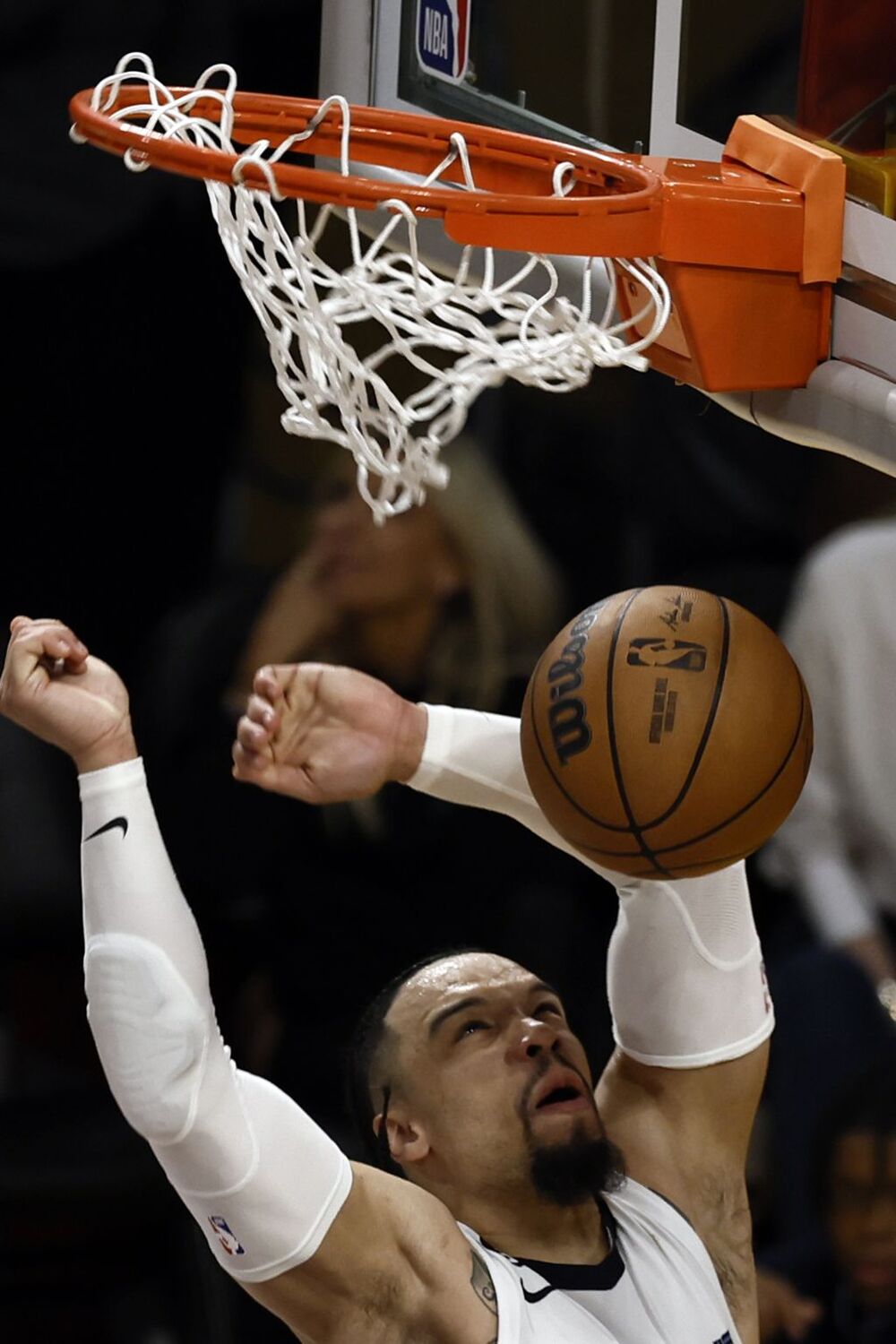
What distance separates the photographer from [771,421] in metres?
1.61

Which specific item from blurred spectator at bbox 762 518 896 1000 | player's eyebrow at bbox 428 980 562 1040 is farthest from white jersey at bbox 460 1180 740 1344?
blurred spectator at bbox 762 518 896 1000

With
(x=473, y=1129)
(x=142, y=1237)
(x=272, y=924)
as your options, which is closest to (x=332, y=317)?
(x=473, y=1129)

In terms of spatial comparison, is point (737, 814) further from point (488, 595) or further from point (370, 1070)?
point (488, 595)

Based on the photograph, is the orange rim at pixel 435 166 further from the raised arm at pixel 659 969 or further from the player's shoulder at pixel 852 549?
the player's shoulder at pixel 852 549

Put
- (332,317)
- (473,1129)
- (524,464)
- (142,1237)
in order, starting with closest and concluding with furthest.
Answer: (332,317) < (473,1129) < (142,1237) < (524,464)

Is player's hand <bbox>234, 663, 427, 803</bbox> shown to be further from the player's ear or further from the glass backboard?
the glass backboard

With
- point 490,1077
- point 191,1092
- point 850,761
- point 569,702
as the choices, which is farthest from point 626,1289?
point 850,761

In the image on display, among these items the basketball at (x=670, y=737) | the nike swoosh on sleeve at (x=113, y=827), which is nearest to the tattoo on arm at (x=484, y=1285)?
the basketball at (x=670, y=737)

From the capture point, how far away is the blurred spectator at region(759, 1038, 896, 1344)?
247cm

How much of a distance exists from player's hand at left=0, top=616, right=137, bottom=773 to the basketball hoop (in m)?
0.33

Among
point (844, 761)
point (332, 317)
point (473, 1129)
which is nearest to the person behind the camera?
point (332, 317)

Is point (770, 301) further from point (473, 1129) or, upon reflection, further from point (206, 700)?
point (206, 700)

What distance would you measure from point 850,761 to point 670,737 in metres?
0.93

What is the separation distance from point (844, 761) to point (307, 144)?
127cm
